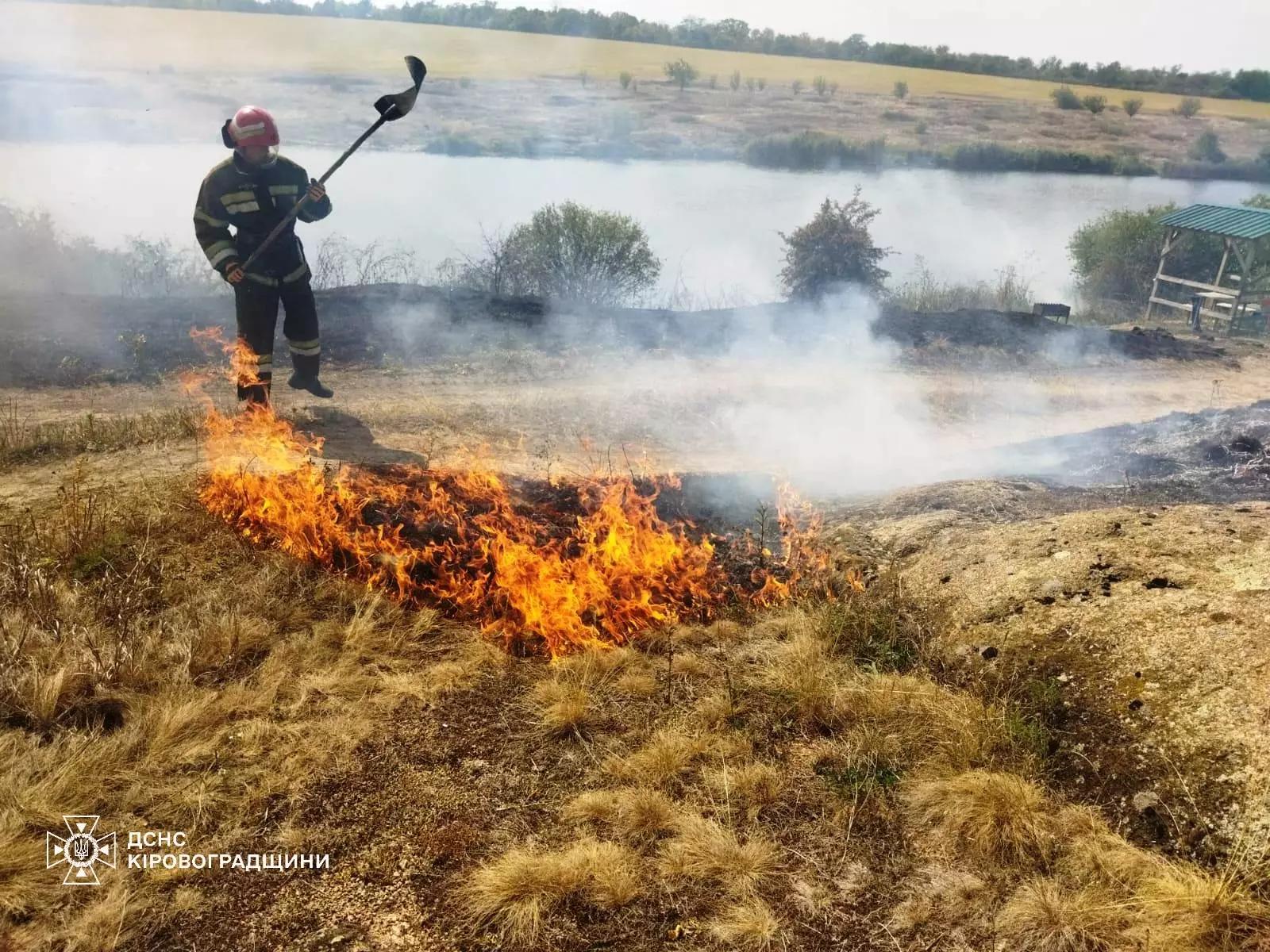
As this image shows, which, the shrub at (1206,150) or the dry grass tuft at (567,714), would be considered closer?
the dry grass tuft at (567,714)

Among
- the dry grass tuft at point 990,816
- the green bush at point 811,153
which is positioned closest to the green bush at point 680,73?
the green bush at point 811,153

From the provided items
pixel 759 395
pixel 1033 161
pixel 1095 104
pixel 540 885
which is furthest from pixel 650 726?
pixel 1095 104

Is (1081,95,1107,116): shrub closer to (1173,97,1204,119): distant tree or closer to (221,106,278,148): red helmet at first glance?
(1173,97,1204,119): distant tree

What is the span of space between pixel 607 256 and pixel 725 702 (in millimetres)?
10764

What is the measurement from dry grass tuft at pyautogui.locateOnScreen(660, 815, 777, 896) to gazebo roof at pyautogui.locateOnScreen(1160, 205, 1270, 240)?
1651 cm

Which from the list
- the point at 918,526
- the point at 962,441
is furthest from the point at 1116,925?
the point at 962,441

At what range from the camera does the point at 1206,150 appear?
127 ft

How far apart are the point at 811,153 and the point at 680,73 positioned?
9.71 meters

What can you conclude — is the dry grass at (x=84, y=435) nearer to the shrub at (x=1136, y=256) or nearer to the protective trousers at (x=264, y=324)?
the protective trousers at (x=264, y=324)

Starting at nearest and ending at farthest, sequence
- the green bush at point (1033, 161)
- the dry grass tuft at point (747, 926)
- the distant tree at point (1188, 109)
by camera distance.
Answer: the dry grass tuft at point (747, 926) → the green bush at point (1033, 161) → the distant tree at point (1188, 109)

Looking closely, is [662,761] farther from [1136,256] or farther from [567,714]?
[1136,256]

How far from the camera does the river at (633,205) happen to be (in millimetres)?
17984

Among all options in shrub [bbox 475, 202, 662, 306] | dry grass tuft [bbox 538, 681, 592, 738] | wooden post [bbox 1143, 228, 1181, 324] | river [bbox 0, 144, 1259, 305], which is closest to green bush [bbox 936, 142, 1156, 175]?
river [bbox 0, 144, 1259, 305]

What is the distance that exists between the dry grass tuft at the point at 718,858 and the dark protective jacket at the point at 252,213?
20.0ft
